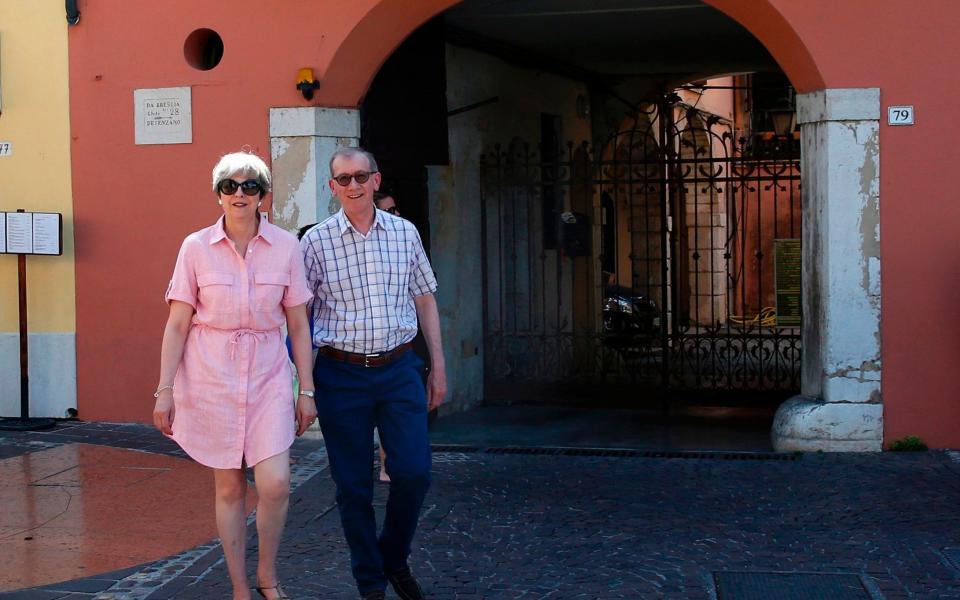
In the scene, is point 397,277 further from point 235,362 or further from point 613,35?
point 613,35

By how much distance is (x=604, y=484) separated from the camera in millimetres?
7645

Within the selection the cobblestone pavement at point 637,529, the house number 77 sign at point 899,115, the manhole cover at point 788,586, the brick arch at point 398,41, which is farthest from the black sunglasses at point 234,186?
the house number 77 sign at point 899,115

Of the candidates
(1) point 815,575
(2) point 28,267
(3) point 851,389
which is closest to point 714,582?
(1) point 815,575

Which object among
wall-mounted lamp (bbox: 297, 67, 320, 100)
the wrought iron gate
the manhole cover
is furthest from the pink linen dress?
the wrought iron gate

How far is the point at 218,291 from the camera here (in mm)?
4719

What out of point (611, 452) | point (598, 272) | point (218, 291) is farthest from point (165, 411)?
point (598, 272)

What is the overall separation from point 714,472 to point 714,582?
2582 mm

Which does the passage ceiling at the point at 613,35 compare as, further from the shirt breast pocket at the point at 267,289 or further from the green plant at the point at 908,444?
the shirt breast pocket at the point at 267,289

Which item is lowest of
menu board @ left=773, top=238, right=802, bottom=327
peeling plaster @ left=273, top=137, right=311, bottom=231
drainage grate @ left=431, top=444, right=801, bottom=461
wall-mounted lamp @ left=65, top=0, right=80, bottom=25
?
drainage grate @ left=431, top=444, right=801, bottom=461

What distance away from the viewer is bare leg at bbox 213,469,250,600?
4777 millimetres

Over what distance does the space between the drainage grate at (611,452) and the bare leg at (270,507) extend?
4.03m

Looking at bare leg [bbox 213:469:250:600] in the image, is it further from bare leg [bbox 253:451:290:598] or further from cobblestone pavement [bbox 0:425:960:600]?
cobblestone pavement [bbox 0:425:960:600]

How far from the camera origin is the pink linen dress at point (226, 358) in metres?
4.73

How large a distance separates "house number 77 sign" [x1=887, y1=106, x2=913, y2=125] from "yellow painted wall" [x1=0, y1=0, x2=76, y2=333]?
586 centimetres
